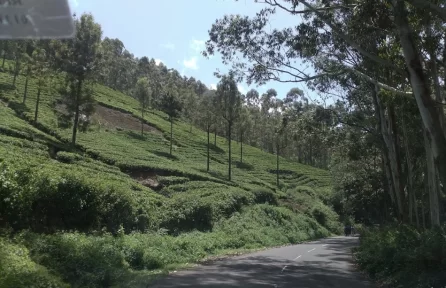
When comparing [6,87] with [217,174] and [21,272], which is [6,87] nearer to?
[217,174]

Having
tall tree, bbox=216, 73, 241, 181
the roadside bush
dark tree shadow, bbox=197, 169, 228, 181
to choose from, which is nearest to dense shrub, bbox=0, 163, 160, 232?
the roadside bush

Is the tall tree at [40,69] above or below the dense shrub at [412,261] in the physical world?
above

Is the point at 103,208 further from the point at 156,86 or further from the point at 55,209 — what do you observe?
the point at 156,86

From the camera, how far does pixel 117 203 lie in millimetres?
21547

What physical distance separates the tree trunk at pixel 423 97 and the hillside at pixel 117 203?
8820 mm

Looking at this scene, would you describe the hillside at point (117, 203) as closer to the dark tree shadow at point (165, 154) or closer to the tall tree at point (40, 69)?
the dark tree shadow at point (165, 154)

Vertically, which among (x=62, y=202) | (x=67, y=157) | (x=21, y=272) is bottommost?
(x=21, y=272)

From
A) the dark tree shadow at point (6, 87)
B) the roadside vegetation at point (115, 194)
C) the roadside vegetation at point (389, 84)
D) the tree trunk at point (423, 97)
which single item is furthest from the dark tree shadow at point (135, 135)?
the tree trunk at point (423, 97)

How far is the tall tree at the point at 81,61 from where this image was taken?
136 ft

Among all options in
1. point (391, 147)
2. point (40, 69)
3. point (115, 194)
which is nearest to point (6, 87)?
point (40, 69)

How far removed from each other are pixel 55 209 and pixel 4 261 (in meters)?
8.19

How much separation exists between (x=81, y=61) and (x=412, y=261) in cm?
3610

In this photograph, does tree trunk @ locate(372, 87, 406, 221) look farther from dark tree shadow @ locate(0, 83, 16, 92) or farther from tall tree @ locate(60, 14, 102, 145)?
dark tree shadow @ locate(0, 83, 16, 92)

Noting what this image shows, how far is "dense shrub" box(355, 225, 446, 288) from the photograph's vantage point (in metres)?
11.7
